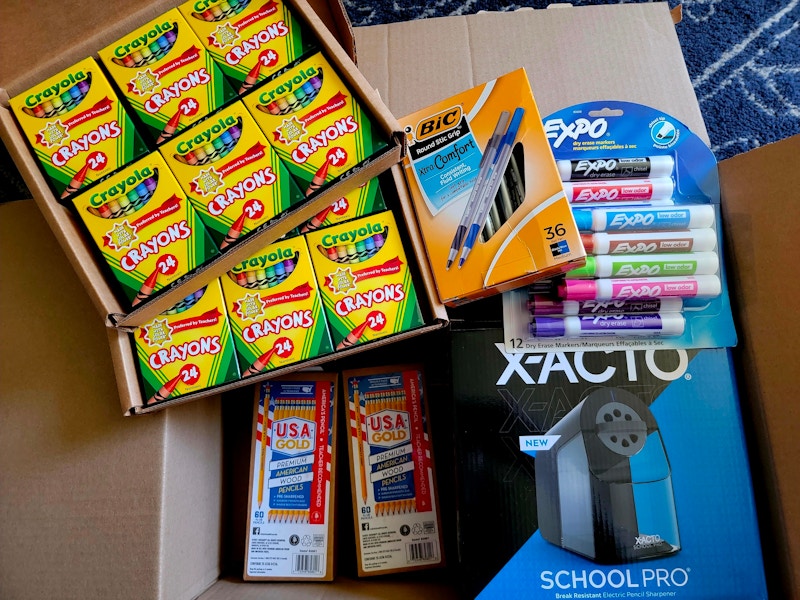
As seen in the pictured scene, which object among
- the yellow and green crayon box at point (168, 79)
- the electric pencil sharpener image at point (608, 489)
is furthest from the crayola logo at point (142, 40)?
the electric pencil sharpener image at point (608, 489)

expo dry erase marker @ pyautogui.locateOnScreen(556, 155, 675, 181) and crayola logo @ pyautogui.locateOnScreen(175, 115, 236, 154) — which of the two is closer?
crayola logo @ pyautogui.locateOnScreen(175, 115, 236, 154)

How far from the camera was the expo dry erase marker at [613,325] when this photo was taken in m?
0.90

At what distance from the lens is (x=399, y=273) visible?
87 centimetres

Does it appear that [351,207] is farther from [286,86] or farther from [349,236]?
[286,86]

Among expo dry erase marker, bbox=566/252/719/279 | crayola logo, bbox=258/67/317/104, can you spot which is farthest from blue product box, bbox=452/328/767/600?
crayola logo, bbox=258/67/317/104

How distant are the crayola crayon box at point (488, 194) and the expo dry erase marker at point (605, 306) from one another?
0.06m

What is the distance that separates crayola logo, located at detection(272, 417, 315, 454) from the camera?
1.06 metres

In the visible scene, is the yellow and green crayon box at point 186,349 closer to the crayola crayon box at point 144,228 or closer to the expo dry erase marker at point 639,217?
the crayola crayon box at point 144,228

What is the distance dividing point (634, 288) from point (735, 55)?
859 millimetres

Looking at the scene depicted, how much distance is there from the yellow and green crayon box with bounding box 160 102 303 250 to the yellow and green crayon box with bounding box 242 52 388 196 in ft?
Answer: 0.06

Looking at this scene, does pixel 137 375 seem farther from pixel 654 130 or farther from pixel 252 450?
pixel 654 130

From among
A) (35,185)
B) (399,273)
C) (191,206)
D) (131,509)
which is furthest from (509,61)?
(131,509)

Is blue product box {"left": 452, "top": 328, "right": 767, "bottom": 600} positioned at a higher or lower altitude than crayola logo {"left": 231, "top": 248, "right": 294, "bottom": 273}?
lower

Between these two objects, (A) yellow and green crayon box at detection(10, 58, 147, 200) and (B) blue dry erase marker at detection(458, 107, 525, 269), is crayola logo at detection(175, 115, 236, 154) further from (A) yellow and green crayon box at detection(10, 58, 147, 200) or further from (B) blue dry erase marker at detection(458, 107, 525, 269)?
(B) blue dry erase marker at detection(458, 107, 525, 269)
